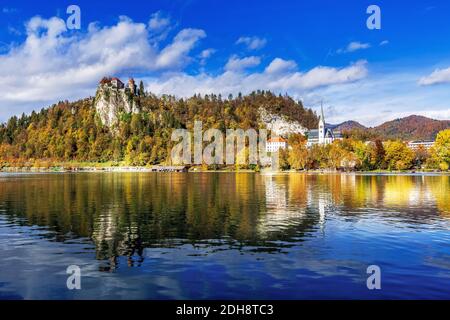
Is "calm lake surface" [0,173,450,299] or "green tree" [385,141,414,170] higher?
"green tree" [385,141,414,170]

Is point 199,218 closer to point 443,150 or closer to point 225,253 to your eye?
point 225,253

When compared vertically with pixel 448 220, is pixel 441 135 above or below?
above

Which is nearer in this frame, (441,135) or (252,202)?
(252,202)

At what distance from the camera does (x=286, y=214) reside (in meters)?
47.8

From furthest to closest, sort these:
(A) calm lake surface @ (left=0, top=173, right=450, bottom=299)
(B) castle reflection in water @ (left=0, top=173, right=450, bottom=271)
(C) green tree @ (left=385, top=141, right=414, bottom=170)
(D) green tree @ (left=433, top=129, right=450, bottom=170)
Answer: (C) green tree @ (left=385, top=141, right=414, bottom=170) → (D) green tree @ (left=433, top=129, right=450, bottom=170) → (B) castle reflection in water @ (left=0, top=173, right=450, bottom=271) → (A) calm lake surface @ (left=0, top=173, right=450, bottom=299)

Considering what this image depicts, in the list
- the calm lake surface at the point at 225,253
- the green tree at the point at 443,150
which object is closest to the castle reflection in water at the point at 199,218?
the calm lake surface at the point at 225,253

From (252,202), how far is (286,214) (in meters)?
14.0

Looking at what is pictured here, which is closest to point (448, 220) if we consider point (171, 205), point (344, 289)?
point (344, 289)

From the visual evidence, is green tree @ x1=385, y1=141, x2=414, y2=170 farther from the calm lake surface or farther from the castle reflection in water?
the calm lake surface

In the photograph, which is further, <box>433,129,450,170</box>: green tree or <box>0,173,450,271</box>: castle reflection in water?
<box>433,129,450,170</box>: green tree

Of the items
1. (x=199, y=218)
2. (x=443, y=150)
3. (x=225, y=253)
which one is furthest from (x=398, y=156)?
(x=225, y=253)

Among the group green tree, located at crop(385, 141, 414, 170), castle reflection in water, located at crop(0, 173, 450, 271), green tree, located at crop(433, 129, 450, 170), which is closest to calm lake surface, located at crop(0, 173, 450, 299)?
castle reflection in water, located at crop(0, 173, 450, 271)
